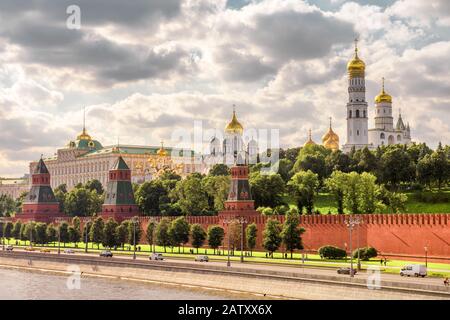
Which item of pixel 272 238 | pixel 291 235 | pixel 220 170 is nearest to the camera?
pixel 291 235

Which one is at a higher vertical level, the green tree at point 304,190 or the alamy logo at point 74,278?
the green tree at point 304,190

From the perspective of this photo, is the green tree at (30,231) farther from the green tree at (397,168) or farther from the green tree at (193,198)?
the green tree at (397,168)

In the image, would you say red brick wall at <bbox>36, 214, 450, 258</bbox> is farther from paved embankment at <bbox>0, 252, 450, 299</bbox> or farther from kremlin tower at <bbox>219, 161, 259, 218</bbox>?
paved embankment at <bbox>0, 252, 450, 299</bbox>

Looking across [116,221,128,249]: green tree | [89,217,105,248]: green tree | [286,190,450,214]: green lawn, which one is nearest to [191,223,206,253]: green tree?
[116,221,128,249]: green tree

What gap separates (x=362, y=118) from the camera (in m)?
139

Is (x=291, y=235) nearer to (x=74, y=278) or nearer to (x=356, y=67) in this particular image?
(x=74, y=278)

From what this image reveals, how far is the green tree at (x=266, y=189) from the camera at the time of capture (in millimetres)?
93500

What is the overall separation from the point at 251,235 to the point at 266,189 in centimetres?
2283

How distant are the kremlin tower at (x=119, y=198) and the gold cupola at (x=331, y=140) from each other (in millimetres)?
51223

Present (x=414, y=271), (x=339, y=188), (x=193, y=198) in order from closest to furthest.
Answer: (x=414, y=271) → (x=339, y=188) → (x=193, y=198)

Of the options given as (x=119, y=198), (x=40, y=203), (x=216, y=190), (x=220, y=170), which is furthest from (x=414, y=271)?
(x=220, y=170)

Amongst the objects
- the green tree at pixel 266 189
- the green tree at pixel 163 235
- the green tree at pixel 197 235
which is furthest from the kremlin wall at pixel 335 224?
the green tree at pixel 266 189

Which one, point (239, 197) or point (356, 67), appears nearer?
point (239, 197)
